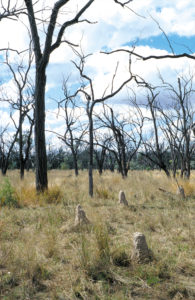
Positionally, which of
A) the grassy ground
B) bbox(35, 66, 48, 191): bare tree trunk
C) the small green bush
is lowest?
the grassy ground

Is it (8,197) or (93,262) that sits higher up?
(8,197)

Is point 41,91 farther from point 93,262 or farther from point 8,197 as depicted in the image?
point 93,262

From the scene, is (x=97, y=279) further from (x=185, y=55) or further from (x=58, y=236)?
(x=185, y=55)

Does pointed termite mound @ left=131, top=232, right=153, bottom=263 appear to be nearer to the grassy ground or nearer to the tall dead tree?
the grassy ground

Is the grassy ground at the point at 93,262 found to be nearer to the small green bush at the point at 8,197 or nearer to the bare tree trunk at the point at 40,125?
the small green bush at the point at 8,197

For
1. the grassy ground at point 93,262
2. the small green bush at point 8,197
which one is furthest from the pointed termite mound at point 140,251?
the small green bush at point 8,197

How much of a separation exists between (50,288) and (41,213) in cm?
325

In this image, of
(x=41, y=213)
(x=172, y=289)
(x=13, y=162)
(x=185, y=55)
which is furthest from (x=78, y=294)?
(x=13, y=162)

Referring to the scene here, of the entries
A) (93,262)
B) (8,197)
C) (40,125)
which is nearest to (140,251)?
(93,262)

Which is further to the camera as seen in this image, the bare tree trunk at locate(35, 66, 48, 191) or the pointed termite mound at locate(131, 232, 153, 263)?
the bare tree trunk at locate(35, 66, 48, 191)

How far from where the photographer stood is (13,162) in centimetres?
5156

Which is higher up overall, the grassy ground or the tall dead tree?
the tall dead tree

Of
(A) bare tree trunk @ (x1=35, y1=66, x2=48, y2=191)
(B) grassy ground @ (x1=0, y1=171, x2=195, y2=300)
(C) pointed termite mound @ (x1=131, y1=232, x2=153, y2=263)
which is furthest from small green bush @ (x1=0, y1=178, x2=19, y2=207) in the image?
(C) pointed termite mound @ (x1=131, y1=232, x2=153, y2=263)

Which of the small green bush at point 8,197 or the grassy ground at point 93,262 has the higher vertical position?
the small green bush at point 8,197
